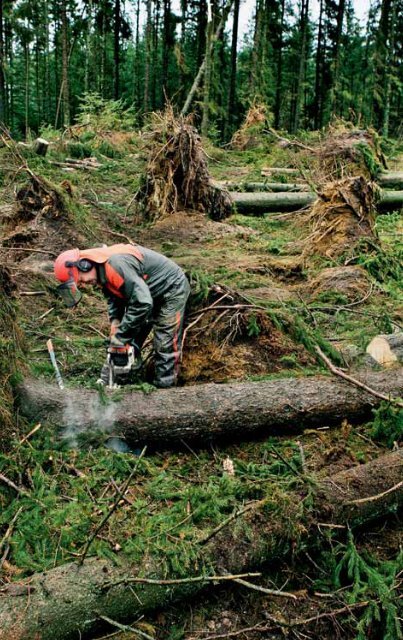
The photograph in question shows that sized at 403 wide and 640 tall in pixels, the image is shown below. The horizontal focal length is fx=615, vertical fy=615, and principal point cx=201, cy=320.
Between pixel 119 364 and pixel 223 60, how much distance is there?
31.2 m

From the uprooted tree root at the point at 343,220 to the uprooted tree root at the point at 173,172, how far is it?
2.67 meters

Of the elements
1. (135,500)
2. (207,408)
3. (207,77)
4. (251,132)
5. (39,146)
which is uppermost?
(207,77)

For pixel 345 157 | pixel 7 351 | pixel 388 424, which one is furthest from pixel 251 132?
pixel 7 351

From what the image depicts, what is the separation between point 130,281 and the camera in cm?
559

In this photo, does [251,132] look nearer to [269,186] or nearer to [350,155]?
[269,186]

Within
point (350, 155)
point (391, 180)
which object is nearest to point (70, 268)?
point (350, 155)

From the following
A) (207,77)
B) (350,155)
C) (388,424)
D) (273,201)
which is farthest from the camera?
(207,77)

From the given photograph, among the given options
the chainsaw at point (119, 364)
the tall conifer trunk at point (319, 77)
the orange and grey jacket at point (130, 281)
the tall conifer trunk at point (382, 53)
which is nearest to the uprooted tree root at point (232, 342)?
the orange and grey jacket at point (130, 281)

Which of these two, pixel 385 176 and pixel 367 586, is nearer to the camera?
pixel 367 586

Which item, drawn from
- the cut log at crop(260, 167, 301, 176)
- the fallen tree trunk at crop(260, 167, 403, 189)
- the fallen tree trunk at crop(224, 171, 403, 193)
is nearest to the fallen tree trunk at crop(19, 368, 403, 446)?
the fallen tree trunk at crop(224, 171, 403, 193)

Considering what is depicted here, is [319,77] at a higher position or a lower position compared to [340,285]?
higher

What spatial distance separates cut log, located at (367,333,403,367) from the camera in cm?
598

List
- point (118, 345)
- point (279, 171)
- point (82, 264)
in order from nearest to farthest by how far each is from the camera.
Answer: point (82, 264) → point (118, 345) → point (279, 171)

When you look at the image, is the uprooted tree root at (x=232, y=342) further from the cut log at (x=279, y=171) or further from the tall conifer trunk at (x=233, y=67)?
the tall conifer trunk at (x=233, y=67)
